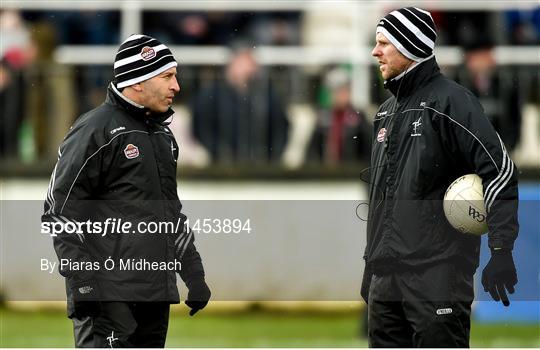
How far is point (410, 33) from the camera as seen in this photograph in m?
7.77

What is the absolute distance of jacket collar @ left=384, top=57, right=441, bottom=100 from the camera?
25.6 ft

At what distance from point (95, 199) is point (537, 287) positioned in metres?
5.81

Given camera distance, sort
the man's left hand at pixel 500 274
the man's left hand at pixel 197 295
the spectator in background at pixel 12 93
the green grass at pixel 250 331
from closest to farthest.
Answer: the man's left hand at pixel 500 274
the man's left hand at pixel 197 295
the green grass at pixel 250 331
the spectator in background at pixel 12 93

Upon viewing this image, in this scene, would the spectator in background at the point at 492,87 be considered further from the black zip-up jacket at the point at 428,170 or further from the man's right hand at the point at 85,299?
the man's right hand at the point at 85,299

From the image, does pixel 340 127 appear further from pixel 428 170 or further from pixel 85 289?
pixel 85 289

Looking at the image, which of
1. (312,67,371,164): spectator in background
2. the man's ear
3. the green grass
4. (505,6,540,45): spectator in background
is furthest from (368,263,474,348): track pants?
(505,6,540,45): spectator in background

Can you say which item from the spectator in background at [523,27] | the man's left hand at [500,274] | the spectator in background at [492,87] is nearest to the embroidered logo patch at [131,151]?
the man's left hand at [500,274]

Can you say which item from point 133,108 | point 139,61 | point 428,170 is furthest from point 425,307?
point 139,61

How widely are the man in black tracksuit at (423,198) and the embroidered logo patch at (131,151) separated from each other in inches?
51.4

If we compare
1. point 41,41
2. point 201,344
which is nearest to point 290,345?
point 201,344

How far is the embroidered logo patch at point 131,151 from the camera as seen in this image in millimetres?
7715

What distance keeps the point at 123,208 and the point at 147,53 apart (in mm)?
881

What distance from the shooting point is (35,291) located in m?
14.4

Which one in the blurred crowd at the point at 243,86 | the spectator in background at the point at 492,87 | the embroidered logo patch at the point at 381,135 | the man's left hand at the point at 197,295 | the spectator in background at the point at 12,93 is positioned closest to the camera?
the embroidered logo patch at the point at 381,135
